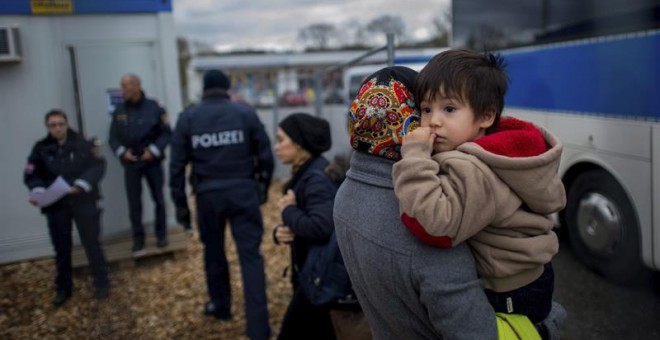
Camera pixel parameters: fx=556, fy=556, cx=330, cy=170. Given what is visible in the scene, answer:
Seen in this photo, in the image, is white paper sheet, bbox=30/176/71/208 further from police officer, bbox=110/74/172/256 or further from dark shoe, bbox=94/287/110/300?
police officer, bbox=110/74/172/256

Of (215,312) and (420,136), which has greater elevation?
(420,136)

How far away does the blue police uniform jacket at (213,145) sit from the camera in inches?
158

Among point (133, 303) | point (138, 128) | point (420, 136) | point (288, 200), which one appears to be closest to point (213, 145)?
point (288, 200)

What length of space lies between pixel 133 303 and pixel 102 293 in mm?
388

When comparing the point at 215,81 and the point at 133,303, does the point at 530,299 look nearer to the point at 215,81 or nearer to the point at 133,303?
the point at 215,81

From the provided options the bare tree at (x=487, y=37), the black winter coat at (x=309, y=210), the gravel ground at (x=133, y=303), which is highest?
the bare tree at (x=487, y=37)

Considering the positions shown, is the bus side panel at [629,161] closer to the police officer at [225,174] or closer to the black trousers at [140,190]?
the police officer at [225,174]

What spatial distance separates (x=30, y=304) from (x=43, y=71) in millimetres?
2439

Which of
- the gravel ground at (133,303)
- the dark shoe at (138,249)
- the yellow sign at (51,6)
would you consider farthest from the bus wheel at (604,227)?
the yellow sign at (51,6)

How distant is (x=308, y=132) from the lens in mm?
3076

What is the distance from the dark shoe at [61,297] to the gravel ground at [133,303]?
0.04 m

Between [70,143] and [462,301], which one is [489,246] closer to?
[462,301]

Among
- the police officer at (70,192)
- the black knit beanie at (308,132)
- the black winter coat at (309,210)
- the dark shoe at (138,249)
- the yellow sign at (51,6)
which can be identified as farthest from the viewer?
the dark shoe at (138,249)

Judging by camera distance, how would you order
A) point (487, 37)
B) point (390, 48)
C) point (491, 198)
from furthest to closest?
point (487, 37), point (390, 48), point (491, 198)
